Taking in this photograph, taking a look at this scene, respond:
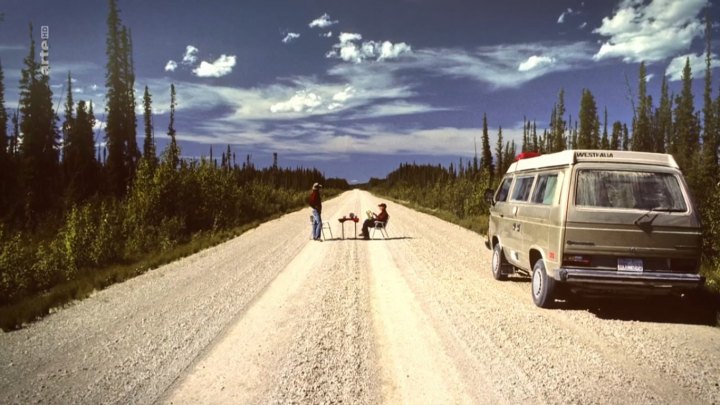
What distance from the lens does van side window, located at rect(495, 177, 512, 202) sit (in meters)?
9.60

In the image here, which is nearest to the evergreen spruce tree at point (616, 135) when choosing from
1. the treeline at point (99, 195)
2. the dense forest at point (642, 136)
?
the dense forest at point (642, 136)

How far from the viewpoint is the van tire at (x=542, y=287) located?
6624 mm

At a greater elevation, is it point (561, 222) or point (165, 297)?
point (561, 222)

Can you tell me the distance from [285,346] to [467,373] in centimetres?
216

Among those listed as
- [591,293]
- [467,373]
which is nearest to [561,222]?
[591,293]

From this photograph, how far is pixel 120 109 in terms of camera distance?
4422 centimetres

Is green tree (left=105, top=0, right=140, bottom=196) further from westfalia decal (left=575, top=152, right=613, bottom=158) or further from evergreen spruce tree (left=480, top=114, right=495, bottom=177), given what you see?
evergreen spruce tree (left=480, top=114, right=495, bottom=177)

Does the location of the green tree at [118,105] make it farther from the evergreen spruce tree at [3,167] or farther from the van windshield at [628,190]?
the van windshield at [628,190]

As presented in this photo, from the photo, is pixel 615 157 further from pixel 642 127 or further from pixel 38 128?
pixel 642 127

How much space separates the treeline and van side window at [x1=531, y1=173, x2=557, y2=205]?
10.3m

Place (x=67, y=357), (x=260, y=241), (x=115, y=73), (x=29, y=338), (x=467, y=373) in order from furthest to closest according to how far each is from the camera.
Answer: (x=115, y=73) → (x=260, y=241) → (x=29, y=338) → (x=67, y=357) → (x=467, y=373)

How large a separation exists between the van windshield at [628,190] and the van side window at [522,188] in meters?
1.54

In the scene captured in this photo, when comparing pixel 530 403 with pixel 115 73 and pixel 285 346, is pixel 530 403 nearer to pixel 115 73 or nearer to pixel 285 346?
pixel 285 346

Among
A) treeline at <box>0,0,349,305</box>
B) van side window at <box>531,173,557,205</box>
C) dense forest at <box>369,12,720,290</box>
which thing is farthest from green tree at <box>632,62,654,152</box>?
van side window at <box>531,173,557,205</box>
